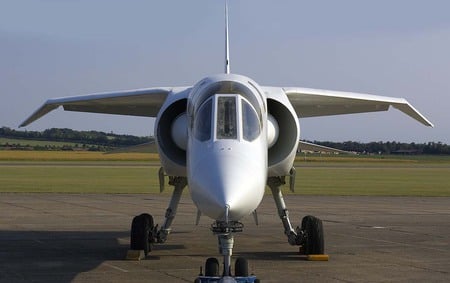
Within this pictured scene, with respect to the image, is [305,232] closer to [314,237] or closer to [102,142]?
[314,237]

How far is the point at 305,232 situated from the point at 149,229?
271 centimetres

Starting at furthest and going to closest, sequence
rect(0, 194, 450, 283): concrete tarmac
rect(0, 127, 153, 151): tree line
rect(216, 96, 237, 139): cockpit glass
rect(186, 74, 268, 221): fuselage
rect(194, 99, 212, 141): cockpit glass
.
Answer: rect(0, 127, 153, 151): tree line < rect(0, 194, 450, 283): concrete tarmac < rect(194, 99, 212, 141): cockpit glass < rect(216, 96, 237, 139): cockpit glass < rect(186, 74, 268, 221): fuselage

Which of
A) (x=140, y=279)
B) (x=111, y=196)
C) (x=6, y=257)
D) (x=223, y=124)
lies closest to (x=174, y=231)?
(x=6, y=257)

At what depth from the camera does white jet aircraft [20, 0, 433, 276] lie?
923cm

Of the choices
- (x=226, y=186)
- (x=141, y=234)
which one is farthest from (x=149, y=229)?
(x=226, y=186)

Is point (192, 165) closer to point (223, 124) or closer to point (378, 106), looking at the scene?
point (223, 124)

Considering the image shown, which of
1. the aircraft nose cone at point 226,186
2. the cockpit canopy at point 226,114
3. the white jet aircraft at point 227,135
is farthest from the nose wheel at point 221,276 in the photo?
the cockpit canopy at point 226,114

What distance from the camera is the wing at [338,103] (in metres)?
14.5

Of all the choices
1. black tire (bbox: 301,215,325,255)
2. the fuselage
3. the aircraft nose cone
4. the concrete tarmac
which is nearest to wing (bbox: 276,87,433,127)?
black tire (bbox: 301,215,325,255)

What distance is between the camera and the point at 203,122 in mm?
10188

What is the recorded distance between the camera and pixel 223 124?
393 inches

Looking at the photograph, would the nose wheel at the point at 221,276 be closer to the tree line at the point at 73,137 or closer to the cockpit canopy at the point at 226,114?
the cockpit canopy at the point at 226,114

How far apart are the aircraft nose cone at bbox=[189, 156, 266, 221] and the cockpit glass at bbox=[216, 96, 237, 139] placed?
19.3 inches

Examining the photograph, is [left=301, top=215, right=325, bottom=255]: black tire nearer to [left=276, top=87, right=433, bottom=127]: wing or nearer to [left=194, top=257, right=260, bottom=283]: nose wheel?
[left=276, top=87, right=433, bottom=127]: wing
